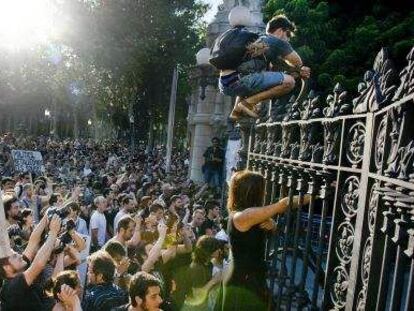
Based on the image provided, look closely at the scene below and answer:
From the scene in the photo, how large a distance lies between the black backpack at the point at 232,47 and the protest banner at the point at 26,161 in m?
12.3

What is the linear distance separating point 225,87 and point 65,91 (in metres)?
41.6

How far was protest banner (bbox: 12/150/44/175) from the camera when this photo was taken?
1617 centimetres

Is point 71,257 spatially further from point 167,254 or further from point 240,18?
Answer: point 240,18

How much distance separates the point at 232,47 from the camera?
196 inches

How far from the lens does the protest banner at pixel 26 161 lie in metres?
16.2

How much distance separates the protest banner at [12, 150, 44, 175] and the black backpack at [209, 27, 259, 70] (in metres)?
12.3

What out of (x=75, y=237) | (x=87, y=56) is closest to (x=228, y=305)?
(x=75, y=237)

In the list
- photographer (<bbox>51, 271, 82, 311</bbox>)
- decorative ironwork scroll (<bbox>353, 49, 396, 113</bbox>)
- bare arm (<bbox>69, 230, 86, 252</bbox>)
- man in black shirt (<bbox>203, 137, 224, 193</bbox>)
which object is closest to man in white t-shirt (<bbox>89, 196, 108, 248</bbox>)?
bare arm (<bbox>69, 230, 86, 252</bbox>)

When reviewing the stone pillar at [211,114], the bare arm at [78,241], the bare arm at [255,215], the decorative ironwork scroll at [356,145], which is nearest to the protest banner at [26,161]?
the stone pillar at [211,114]

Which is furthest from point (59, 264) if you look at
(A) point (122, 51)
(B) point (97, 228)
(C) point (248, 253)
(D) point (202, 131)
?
(A) point (122, 51)

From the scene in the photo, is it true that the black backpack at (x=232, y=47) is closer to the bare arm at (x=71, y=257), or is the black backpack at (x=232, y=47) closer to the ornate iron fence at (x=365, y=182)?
the ornate iron fence at (x=365, y=182)

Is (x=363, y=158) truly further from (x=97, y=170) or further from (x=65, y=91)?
(x=65, y=91)

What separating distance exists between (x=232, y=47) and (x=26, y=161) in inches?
500

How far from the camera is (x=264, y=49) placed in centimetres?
489
